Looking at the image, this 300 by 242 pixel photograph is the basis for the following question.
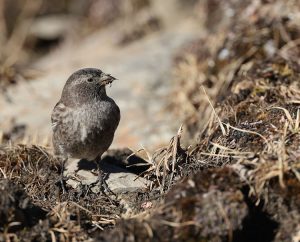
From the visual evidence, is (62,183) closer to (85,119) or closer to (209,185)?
→ (85,119)

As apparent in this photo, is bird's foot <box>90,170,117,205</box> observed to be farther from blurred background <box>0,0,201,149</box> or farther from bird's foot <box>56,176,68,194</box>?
blurred background <box>0,0,201,149</box>

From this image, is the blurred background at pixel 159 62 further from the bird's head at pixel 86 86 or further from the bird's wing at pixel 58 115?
the bird's head at pixel 86 86

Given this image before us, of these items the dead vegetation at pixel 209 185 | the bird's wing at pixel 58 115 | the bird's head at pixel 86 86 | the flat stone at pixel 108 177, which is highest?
the bird's head at pixel 86 86

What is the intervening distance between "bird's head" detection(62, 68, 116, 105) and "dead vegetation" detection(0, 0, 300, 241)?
23.6 inches

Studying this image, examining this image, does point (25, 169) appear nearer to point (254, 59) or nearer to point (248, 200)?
point (248, 200)

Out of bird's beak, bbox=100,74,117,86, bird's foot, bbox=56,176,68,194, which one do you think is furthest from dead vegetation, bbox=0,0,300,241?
bird's beak, bbox=100,74,117,86

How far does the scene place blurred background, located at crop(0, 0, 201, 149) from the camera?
812 cm

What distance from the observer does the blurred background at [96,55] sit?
8.12m

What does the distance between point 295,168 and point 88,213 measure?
1.56m

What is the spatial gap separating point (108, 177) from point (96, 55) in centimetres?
663

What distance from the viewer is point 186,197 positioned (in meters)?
3.91

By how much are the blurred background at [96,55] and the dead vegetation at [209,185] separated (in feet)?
4.90

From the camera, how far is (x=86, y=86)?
19.1ft

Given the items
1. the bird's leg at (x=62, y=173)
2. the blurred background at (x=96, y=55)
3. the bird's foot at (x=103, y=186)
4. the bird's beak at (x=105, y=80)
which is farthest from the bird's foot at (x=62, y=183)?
the blurred background at (x=96, y=55)
